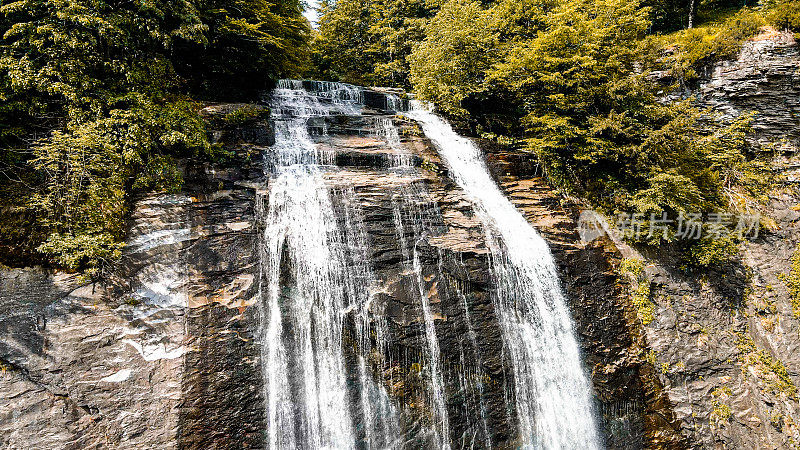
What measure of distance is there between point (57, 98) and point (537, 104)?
455 inches

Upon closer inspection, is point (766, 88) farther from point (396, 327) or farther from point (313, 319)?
point (313, 319)

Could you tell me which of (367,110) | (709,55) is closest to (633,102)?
(709,55)

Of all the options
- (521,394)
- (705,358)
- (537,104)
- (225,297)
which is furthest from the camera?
(537,104)

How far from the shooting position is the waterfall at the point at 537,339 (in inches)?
248

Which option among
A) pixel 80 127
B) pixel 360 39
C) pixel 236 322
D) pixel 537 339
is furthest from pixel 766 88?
pixel 360 39

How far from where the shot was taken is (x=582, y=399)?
6.59 meters

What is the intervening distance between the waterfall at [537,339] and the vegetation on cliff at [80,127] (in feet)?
21.8

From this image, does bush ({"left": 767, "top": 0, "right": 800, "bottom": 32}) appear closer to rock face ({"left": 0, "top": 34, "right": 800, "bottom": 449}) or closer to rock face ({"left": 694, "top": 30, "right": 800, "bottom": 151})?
rock face ({"left": 694, "top": 30, "right": 800, "bottom": 151})

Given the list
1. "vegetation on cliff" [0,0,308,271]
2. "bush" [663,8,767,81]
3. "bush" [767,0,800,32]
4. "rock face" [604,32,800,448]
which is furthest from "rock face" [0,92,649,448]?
"bush" [767,0,800,32]

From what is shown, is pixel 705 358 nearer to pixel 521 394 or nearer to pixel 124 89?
pixel 521 394

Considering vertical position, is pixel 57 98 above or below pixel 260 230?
above

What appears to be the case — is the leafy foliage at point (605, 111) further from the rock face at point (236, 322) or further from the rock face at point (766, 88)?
the rock face at point (236, 322)

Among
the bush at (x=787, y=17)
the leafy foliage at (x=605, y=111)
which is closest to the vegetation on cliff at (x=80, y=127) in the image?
the leafy foliage at (x=605, y=111)

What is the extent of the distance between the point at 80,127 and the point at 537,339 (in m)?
8.93
